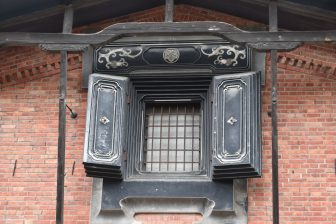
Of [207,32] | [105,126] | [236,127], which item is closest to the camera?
[207,32]

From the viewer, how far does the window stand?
10.2 metres

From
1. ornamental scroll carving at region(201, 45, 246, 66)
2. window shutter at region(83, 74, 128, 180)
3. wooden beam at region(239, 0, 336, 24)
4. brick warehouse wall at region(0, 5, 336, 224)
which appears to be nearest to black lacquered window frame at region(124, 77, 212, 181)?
window shutter at region(83, 74, 128, 180)

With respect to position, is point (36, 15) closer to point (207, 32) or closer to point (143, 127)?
point (143, 127)

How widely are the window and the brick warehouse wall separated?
44cm

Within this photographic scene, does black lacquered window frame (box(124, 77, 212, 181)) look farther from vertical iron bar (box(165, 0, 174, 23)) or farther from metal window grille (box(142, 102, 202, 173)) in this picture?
vertical iron bar (box(165, 0, 174, 23))

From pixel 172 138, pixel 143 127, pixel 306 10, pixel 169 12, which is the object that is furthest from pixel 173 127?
pixel 306 10

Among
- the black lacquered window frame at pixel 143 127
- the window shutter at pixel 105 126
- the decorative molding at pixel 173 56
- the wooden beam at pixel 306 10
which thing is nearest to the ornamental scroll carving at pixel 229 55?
the decorative molding at pixel 173 56

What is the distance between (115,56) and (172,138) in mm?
1242

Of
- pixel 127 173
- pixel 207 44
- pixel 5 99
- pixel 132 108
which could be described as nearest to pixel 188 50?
pixel 207 44

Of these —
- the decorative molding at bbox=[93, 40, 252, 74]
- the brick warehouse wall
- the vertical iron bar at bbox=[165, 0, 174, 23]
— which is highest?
the vertical iron bar at bbox=[165, 0, 174, 23]

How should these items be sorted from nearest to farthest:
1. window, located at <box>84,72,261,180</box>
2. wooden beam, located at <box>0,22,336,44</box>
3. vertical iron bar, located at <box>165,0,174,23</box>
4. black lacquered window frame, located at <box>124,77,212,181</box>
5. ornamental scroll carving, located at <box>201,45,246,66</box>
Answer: wooden beam, located at <box>0,22,336,44</box> → vertical iron bar, located at <box>165,0,174,23</box> → window, located at <box>84,72,261,180</box> → black lacquered window frame, located at <box>124,77,212,181</box> → ornamental scroll carving, located at <box>201,45,246,66</box>

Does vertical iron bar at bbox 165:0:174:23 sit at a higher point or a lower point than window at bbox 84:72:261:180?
higher

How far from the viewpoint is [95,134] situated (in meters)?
10.4

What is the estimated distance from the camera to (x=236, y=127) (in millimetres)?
10281
